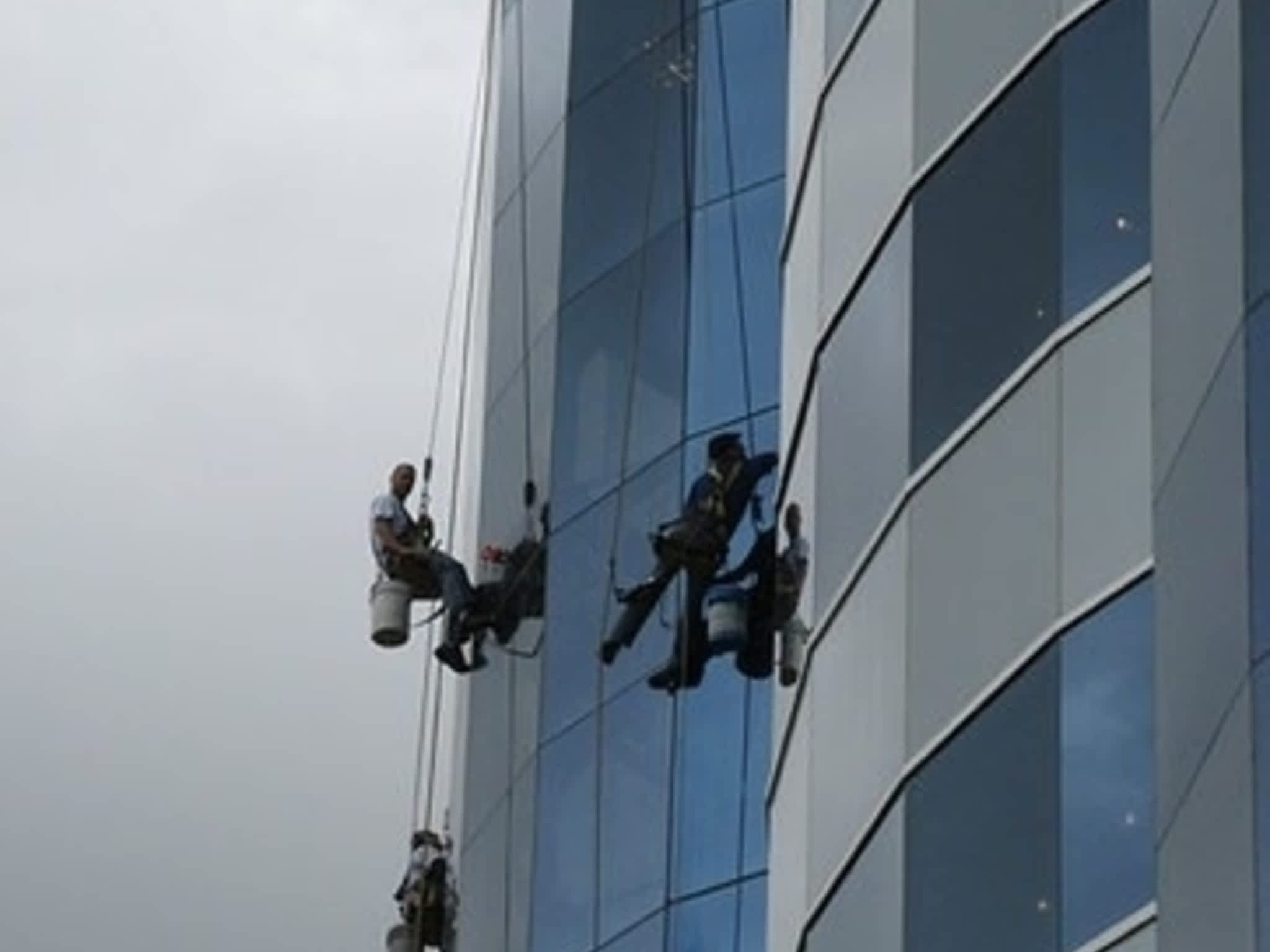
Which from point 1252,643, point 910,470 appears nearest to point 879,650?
point 910,470

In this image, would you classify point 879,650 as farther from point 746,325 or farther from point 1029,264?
point 746,325

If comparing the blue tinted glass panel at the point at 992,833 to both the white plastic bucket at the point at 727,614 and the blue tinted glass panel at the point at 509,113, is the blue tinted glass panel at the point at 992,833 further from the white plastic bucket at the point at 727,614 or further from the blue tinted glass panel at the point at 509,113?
the blue tinted glass panel at the point at 509,113

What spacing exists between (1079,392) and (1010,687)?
155cm

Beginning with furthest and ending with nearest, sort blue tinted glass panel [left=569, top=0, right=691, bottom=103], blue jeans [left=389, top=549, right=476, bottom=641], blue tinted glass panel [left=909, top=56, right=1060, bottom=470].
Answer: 1. blue jeans [left=389, top=549, right=476, bottom=641]
2. blue tinted glass panel [left=569, top=0, right=691, bottom=103]
3. blue tinted glass panel [left=909, top=56, right=1060, bottom=470]

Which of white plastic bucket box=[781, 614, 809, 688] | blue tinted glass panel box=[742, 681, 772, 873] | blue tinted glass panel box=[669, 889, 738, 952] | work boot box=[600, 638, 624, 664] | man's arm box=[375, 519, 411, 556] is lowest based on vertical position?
white plastic bucket box=[781, 614, 809, 688]

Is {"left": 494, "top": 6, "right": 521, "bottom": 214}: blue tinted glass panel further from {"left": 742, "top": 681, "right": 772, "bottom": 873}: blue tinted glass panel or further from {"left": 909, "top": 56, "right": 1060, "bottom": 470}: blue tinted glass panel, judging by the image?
{"left": 909, "top": 56, "right": 1060, "bottom": 470}: blue tinted glass panel

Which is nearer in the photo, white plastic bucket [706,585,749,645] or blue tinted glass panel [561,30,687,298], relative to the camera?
white plastic bucket [706,585,749,645]

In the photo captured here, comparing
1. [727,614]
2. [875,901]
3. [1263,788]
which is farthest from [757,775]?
[1263,788]

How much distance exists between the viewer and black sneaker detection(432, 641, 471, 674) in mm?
43344

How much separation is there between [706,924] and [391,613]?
7264 mm

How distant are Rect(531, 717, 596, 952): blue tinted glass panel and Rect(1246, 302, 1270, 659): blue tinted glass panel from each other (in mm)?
18968

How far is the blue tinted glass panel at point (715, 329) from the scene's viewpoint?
3825cm

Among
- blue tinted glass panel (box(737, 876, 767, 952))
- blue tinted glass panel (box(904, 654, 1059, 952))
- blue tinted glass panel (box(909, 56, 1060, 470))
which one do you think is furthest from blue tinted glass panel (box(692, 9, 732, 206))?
blue tinted glass panel (box(904, 654, 1059, 952))

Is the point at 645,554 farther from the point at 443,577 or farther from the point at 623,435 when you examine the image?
the point at 443,577
